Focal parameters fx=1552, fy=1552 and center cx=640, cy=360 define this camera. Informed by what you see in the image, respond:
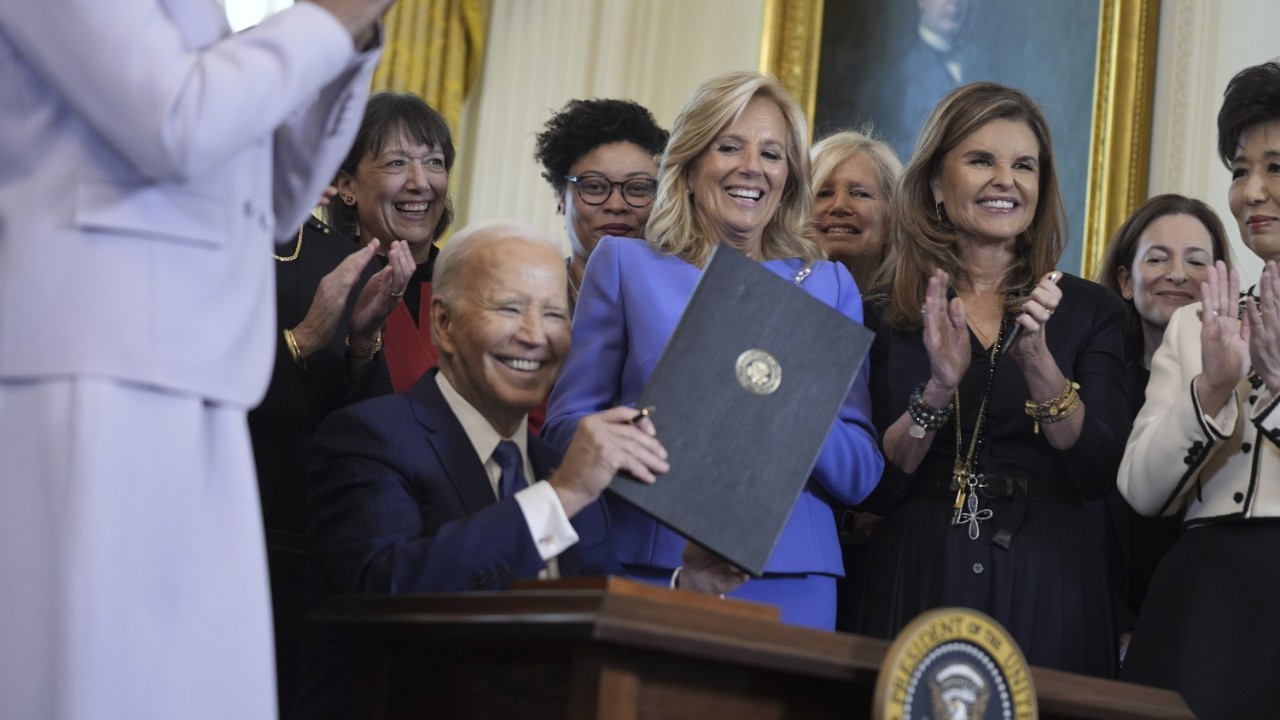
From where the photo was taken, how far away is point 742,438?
93.0 inches

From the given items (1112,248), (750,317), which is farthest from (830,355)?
(1112,248)

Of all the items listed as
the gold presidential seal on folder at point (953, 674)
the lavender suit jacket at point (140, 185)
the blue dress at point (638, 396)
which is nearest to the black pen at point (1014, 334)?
the blue dress at point (638, 396)

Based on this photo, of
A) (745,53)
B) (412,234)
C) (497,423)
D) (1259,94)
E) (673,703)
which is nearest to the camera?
(673,703)

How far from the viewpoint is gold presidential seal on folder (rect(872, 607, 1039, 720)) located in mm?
1980

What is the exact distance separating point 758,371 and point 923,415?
986 mm

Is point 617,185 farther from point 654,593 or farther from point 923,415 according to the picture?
point 654,593

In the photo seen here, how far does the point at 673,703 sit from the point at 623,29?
5.24 metres

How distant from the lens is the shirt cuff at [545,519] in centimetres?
235

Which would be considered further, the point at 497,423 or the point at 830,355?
the point at 497,423

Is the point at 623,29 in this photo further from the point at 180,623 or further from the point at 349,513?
the point at 180,623

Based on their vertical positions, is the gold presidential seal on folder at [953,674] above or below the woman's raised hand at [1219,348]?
below

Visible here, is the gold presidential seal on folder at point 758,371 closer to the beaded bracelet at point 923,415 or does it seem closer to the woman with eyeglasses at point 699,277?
the woman with eyeglasses at point 699,277

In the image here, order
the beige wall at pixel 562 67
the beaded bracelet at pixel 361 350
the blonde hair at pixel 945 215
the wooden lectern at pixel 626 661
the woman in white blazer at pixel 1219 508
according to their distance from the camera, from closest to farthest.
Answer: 1. the wooden lectern at pixel 626 661
2. the woman in white blazer at pixel 1219 508
3. the beaded bracelet at pixel 361 350
4. the blonde hair at pixel 945 215
5. the beige wall at pixel 562 67

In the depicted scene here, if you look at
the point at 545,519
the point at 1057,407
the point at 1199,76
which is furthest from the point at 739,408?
the point at 1199,76
